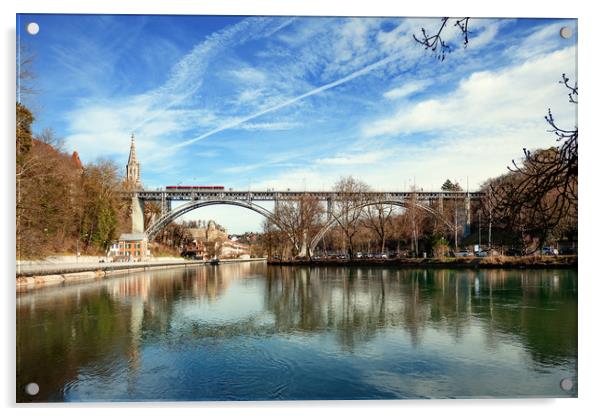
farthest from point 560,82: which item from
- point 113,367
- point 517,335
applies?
point 113,367

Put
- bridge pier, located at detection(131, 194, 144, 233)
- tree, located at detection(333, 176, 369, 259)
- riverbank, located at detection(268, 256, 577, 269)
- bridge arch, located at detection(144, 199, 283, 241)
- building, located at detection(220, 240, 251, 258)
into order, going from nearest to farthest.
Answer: riverbank, located at detection(268, 256, 577, 269) → tree, located at detection(333, 176, 369, 259) → bridge pier, located at detection(131, 194, 144, 233) → bridge arch, located at detection(144, 199, 283, 241) → building, located at detection(220, 240, 251, 258)

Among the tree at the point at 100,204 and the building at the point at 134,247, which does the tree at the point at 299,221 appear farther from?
the building at the point at 134,247

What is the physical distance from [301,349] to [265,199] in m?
24.3

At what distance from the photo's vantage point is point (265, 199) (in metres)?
→ 30.2

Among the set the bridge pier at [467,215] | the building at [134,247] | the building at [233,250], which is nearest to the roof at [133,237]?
the building at [134,247]

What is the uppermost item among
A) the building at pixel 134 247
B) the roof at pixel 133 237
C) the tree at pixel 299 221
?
the tree at pixel 299 221

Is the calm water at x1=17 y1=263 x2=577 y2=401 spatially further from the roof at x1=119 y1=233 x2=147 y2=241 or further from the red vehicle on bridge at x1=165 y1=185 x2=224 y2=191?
the roof at x1=119 y1=233 x2=147 y2=241

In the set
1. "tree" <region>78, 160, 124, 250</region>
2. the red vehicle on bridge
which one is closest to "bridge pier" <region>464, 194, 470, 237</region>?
the red vehicle on bridge

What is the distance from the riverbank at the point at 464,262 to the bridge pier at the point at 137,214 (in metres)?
9.14

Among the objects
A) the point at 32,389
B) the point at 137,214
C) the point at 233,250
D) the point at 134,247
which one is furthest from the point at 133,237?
the point at 233,250

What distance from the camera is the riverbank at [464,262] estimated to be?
1719cm

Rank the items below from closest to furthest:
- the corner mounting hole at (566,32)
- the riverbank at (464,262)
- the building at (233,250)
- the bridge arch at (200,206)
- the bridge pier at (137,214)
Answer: the corner mounting hole at (566,32)
the riverbank at (464,262)
the bridge pier at (137,214)
the bridge arch at (200,206)
the building at (233,250)

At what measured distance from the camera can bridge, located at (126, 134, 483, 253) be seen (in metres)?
21.2

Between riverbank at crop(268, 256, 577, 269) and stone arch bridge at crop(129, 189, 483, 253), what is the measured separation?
1.46 metres
